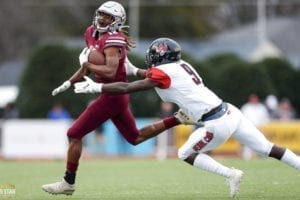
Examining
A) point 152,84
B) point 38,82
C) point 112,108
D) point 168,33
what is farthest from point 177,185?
point 168,33

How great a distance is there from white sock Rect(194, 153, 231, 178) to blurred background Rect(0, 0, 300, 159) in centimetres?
1264

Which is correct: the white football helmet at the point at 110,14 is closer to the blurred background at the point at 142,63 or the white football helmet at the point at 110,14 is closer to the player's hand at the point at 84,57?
the player's hand at the point at 84,57

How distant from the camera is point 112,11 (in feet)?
35.0

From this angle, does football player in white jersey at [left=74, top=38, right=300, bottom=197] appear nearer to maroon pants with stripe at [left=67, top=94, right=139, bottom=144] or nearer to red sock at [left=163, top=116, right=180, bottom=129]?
maroon pants with stripe at [left=67, top=94, right=139, bottom=144]

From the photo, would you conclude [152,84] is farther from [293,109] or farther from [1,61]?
[1,61]

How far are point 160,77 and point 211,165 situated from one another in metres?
1.16

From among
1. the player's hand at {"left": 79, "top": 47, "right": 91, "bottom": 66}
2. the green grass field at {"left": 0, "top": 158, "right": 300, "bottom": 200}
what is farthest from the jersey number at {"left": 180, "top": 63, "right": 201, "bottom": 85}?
the green grass field at {"left": 0, "top": 158, "right": 300, "bottom": 200}

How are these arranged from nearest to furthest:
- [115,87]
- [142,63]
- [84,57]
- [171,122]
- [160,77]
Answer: [160,77] < [115,87] < [84,57] < [171,122] < [142,63]

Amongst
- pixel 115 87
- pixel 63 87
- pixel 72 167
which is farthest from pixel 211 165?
pixel 63 87

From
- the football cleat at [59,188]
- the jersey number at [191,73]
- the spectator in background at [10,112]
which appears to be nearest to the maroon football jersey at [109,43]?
the jersey number at [191,73]

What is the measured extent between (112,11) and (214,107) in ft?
5.89

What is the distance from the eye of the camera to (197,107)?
996 centimetres

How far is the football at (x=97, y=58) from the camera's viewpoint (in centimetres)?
1058

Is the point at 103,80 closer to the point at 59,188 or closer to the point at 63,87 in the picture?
the point at 63,87
